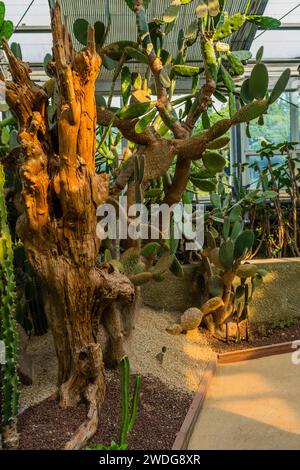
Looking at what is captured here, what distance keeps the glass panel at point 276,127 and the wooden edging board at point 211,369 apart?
154 inches

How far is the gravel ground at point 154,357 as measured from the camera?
99.6 inches

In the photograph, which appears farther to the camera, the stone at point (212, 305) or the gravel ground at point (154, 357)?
the stone at point (212, 305)

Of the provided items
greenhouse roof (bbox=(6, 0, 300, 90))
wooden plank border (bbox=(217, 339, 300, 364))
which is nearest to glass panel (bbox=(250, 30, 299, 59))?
greenhouse roof (bbox=(6, 0, 300, 90))

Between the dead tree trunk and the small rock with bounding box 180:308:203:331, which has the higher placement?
the dead tree trunk

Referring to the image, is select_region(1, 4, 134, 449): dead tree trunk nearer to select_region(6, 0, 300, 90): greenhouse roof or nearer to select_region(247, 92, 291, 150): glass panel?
select_region(6, 0, 300, 90): greenhouse roof

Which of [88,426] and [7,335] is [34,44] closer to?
[7,335]

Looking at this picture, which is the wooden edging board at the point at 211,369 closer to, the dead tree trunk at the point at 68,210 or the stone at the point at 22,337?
the dead tree trunk at the point at 68,210

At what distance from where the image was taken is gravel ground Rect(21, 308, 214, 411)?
99.6 inches

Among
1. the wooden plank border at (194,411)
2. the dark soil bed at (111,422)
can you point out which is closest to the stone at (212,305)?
the wooden plank border at (194,411)

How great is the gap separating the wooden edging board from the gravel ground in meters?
0.05

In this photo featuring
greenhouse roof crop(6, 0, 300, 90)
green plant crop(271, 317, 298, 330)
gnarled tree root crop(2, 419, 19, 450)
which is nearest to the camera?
gnarled tree root crop(2, 419, 19, 450)

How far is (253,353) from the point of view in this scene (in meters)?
3.42

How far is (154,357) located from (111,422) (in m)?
0.93
